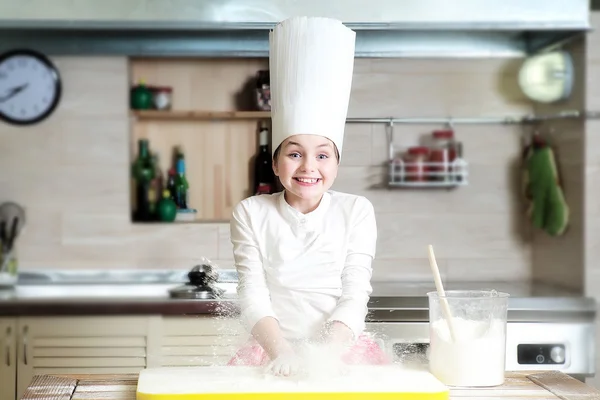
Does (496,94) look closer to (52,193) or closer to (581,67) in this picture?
(581,67)

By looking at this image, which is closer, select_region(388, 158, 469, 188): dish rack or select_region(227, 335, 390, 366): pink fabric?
select_region(227, 335, 390, 366): pink fabric

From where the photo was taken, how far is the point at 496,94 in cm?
237

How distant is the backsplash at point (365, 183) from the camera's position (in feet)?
7.52

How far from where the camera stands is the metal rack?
2.27m

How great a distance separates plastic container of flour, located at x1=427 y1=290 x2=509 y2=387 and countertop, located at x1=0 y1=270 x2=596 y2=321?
2.55 feet

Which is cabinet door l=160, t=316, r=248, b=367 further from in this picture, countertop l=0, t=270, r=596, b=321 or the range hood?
the range hood

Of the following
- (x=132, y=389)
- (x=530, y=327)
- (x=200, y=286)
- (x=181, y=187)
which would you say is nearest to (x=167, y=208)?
(x=181, y=187)

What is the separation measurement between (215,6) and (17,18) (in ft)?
1.66

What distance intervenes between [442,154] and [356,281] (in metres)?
1.10

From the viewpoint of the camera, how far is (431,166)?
2.30 metres

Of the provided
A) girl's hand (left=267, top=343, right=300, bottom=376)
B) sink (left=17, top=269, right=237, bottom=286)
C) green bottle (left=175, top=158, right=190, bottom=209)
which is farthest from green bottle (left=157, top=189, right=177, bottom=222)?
girl's hand (left=267, top=343, right=300, bottom=376)

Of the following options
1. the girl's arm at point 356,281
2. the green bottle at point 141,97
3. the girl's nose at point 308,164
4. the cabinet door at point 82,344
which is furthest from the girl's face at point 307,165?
the green bottle at point 141,97

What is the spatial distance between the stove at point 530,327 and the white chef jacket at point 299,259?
674mm

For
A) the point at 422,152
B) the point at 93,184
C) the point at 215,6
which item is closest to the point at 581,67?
the point at 422,152
